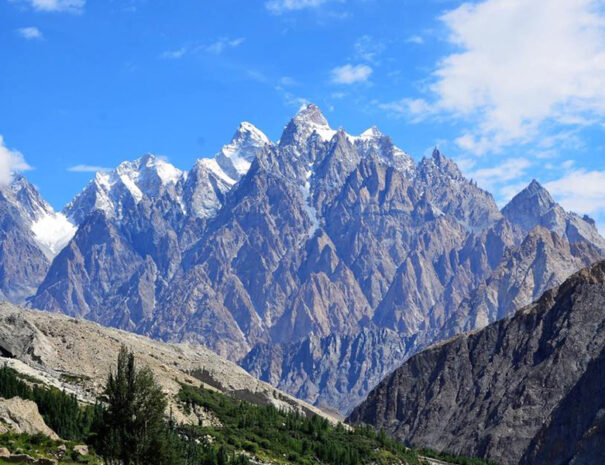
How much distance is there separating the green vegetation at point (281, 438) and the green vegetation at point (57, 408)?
829 inches

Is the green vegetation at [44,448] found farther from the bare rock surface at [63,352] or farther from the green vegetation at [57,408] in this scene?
the bare rock surface at [63,352]

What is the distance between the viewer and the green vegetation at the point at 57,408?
10709cm

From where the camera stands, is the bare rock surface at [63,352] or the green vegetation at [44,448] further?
the bare rock surface at [63,352]

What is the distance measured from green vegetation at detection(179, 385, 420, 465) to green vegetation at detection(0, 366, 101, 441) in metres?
21.1

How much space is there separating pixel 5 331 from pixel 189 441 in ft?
130

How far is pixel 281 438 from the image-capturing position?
15338 cm

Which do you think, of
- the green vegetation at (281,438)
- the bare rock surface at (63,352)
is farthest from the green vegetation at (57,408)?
the green vegetation at (281,438)

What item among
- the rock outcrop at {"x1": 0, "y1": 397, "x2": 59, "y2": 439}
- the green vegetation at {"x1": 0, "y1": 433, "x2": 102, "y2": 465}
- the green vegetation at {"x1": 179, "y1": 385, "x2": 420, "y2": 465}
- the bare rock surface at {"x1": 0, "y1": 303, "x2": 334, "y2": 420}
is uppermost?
the bare rock surface at {"x1": 0, "y1": 303, "x2": 334, "y2": 420}

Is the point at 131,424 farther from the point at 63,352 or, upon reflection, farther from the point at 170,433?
the point at 63,352

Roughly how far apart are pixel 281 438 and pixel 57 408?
4961cm

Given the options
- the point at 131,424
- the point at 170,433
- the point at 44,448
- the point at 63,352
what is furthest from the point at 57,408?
the point at 63,352

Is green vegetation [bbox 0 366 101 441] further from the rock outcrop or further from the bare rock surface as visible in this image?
the bare rock surface

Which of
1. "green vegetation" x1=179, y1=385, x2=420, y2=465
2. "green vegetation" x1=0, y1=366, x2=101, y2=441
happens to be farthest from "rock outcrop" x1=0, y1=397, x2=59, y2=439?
"green vegetation" x1=179, y1=385, x2=420, y2=465

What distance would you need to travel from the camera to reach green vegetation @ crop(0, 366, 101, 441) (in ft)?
351
